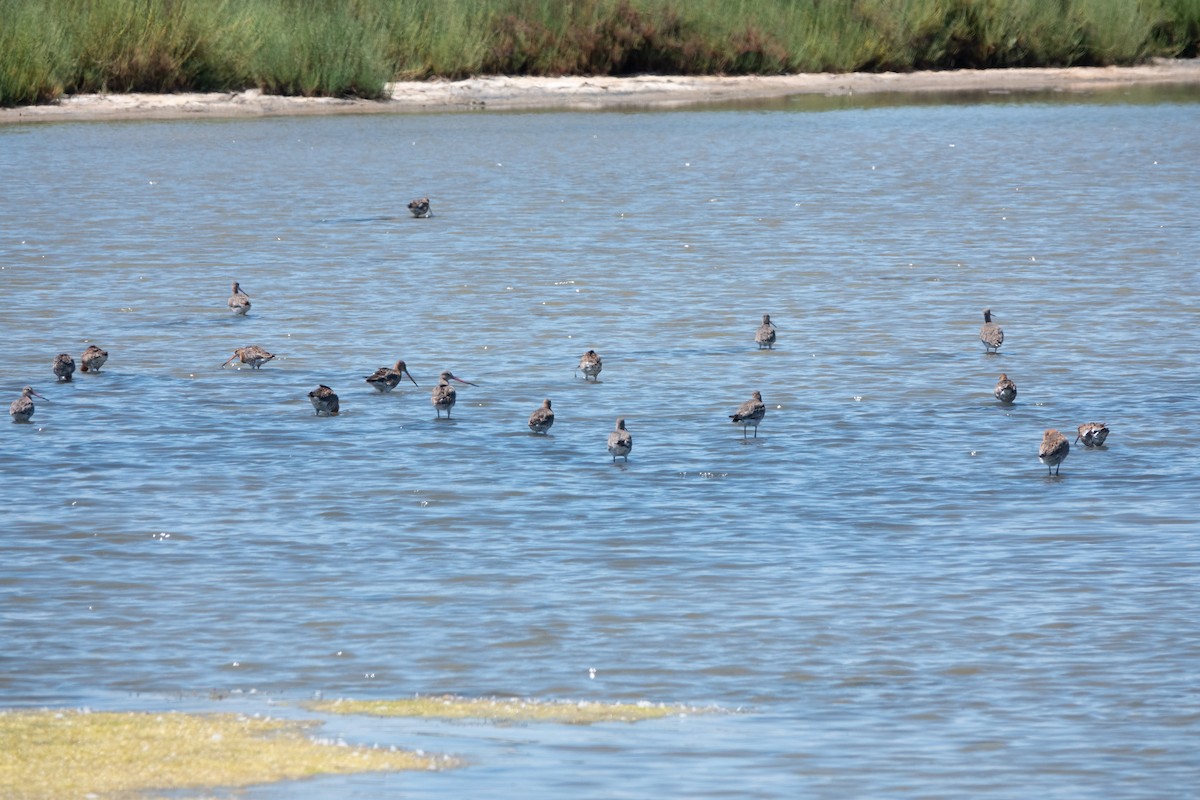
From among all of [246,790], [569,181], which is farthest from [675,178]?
[246,790]

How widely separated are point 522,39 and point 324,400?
34229mm

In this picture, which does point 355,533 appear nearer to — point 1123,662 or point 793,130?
point 1123,662

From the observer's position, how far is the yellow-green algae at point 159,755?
771cm

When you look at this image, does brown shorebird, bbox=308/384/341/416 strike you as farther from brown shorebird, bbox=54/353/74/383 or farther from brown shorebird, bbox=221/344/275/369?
brown shorebird, bbox=54/353/74/383

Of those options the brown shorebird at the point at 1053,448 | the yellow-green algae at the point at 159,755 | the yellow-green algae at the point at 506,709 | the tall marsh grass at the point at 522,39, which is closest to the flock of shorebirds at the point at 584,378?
the brown shorebird at the point at 1053,448

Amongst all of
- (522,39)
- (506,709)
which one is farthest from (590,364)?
(522,39)

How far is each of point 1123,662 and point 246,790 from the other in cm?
415

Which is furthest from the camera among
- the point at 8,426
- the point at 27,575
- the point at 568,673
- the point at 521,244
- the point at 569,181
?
the point at 569,181

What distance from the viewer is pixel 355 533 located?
1216cm

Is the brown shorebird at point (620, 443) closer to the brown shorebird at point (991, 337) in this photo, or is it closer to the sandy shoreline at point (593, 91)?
the brown shorebird at point (991, 337)

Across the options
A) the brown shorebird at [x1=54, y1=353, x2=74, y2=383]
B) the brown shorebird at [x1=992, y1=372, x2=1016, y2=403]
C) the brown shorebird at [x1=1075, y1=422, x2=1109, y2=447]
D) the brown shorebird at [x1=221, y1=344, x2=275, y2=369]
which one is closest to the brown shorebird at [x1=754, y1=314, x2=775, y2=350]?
the brown shorebird at [x1=992, y1=372, x2=1016, y2=403]

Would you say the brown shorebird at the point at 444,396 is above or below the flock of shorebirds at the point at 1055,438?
below

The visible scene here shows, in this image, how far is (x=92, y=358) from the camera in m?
17.2

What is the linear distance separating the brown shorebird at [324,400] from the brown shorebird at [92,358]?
2.50m
